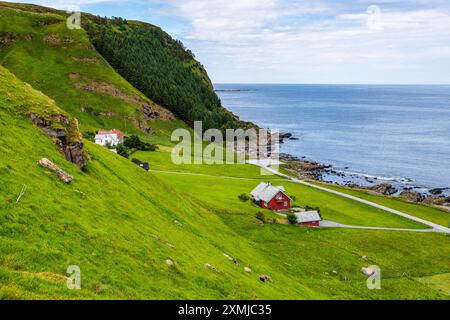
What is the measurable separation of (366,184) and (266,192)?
64.3 meters

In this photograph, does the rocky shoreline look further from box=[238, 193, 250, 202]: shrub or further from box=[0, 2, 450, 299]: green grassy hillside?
box=[238, 193, 250, 202]: shrub

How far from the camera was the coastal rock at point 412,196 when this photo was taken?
122 m

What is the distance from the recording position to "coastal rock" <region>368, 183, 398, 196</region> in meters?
→ 132

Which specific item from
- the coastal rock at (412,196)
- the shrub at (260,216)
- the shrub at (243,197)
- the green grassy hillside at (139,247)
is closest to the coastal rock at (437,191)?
the coastal rock at (412,196)

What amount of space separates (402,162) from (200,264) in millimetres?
158768

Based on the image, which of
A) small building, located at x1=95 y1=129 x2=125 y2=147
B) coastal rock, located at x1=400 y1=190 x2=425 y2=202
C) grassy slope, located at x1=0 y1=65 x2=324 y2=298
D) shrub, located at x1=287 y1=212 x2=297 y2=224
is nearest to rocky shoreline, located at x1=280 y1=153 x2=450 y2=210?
coastal rock, located at x1=400 y1=190 x2=425 y2=202

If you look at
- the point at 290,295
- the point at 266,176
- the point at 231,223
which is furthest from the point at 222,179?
the point at 290,295

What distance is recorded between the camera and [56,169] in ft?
119

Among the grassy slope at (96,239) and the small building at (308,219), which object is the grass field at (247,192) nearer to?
the small building at (308,219)

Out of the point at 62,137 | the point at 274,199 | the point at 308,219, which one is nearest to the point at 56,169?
the point at 62,137

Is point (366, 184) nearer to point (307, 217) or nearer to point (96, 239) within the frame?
point (307, 217)

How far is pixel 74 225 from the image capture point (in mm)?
29719

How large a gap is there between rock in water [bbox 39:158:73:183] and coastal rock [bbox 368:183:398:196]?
11184cm

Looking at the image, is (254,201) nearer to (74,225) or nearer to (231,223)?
(231,223)
